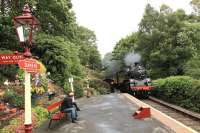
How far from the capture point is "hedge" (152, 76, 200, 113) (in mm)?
27078

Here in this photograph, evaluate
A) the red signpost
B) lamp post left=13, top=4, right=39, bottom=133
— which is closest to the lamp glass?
lamp post left=13, top=4, right=39, bottom=133

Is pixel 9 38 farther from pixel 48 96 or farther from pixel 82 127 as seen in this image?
pixel 82 127

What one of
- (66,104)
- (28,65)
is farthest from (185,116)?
A: (28,65)

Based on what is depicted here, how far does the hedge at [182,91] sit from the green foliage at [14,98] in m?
13.1

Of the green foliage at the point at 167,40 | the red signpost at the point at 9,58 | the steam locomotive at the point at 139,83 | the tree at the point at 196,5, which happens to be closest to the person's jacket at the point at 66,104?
the red signpost at the point at 9,58

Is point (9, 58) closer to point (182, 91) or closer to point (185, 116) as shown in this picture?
point (185, 116)

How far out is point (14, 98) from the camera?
17.5 metres

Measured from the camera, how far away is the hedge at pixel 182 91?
2708 cm

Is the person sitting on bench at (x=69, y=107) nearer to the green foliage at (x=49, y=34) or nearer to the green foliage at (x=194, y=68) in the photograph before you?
the green foliage at (x=49, y=34)

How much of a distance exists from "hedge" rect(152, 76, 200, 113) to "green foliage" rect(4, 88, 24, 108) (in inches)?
515

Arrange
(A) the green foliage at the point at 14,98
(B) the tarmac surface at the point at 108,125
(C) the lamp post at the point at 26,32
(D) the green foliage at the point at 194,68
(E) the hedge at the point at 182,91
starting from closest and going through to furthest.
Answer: (C) the lamp post at the point at 26,32, (B) the tarmac surface at the point at 108,125, (A) the green foliage at the point at 14,98, (E) the hedge at the point at 182,91, (D) the green foliage at the point at 194,68

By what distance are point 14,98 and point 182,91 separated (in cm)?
1635

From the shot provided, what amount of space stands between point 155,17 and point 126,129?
110 feet

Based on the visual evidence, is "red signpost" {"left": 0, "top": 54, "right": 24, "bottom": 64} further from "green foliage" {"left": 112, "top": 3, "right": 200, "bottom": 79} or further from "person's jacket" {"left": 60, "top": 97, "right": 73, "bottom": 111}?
"green foliage" {"left": 112, "top": 3, "right": 200, "bottom": 79}
